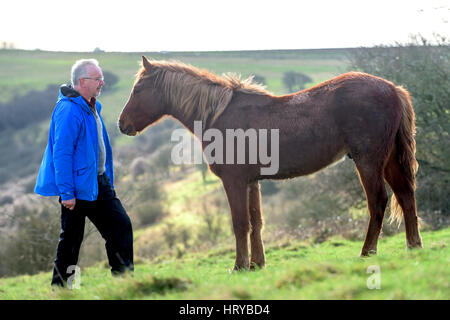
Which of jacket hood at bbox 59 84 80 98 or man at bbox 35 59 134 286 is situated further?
jacket hood at bbox 59 84 80 98

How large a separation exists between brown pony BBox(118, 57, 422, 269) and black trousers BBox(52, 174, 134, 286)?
5.02 ft

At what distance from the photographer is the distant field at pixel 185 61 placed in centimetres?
4209

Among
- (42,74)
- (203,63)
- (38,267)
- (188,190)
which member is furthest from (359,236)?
(42,74)

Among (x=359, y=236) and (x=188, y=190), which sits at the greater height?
(x=188, y=190)

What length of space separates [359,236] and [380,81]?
8300 mm

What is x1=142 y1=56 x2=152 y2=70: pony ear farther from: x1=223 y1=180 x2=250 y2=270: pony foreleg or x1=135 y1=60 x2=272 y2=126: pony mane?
x1=223 y1=180 x2=250 y2=270: pony foreleg

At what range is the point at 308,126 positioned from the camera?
20.8 feet

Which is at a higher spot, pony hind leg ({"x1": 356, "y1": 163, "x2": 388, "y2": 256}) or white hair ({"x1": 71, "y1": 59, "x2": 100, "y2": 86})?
white hair ({"x1": 71, "y1": 59, "x2": 100, "y2": 86})

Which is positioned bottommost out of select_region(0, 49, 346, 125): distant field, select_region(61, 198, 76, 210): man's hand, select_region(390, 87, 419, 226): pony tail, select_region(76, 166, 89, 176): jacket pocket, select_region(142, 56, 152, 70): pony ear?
select_region(61, 198, 76, 210): man's hand

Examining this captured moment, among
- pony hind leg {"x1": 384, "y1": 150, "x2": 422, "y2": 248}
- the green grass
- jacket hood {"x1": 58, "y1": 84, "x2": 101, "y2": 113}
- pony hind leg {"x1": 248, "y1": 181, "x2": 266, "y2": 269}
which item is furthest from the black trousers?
pony hind leg {"x1": 384, "y1": 150, "x2": 422, "y2": 248}

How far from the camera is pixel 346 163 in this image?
731 inches

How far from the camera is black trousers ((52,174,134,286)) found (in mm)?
5480

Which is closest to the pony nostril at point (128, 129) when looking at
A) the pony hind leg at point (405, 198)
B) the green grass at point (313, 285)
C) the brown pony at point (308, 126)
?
the brown pony at point (308, 126)
